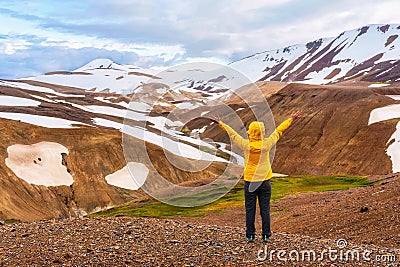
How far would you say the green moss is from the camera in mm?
46838

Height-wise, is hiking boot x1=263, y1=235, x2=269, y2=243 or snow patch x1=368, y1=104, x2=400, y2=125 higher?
hiking boot x1=263, y1=235, x2=269, y2=243

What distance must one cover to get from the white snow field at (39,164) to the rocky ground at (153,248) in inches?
2250

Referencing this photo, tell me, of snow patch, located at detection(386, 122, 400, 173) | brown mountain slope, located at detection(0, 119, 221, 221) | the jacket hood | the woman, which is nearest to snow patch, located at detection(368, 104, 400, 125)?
snow patch, located at detection(386, 122, 400, 173)

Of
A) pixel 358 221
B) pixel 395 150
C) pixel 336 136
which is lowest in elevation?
pixel 395 150

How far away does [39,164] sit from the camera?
7475 cm

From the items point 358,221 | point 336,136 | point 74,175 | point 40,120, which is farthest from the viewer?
point 336,136

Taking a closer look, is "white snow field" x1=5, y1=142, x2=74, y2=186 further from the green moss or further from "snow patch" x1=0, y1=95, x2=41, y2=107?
"snow patch" x1=0, y1=95, x2=41, y2=107

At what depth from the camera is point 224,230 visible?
15.7 metres

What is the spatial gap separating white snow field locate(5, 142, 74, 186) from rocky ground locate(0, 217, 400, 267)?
57.2 metres

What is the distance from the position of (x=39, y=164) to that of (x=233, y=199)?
1428 inches

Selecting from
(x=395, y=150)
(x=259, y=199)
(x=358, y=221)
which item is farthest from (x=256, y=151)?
(x=395, y=150)

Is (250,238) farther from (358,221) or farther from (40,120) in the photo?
(40,120)

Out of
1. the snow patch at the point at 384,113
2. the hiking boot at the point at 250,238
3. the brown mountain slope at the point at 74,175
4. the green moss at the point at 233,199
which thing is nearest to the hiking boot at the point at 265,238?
the hiking boot at the point at 250,238

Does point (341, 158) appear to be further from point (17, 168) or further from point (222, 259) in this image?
point (222, 259)
